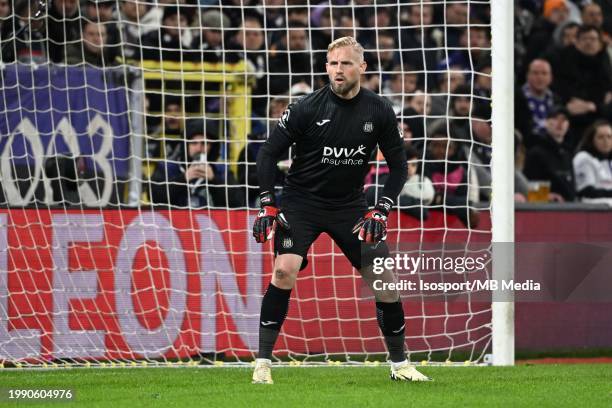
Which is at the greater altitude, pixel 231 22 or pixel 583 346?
pixel 231 22

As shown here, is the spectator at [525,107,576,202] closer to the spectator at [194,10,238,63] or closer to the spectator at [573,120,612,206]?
the spectator at [573,120,612,206]

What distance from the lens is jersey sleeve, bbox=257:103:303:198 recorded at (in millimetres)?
7914

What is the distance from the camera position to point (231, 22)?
40.0 feet

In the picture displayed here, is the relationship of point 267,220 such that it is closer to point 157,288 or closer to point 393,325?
point 393,325

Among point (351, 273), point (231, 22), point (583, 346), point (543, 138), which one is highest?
point (231, 22)

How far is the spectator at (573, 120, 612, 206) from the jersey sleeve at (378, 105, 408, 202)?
5.42m

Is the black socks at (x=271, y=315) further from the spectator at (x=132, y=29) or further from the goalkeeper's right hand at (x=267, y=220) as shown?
the spectator at (x=132, y=29)

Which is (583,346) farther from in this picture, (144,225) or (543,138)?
(144,225)

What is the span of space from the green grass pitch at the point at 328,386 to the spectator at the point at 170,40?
3.17 meters

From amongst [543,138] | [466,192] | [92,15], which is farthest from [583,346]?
[92,15]

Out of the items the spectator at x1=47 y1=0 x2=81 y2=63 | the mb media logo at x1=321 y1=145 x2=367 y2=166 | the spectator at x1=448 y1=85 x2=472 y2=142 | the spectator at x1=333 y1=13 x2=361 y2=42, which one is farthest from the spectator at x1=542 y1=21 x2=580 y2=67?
the mb media logo at x1=321 y1=145 x2=367 y2=166

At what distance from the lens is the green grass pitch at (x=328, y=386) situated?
23.7 feet

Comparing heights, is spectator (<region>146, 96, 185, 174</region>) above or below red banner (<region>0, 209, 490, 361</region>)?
above

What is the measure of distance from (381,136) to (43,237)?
3.95 m
